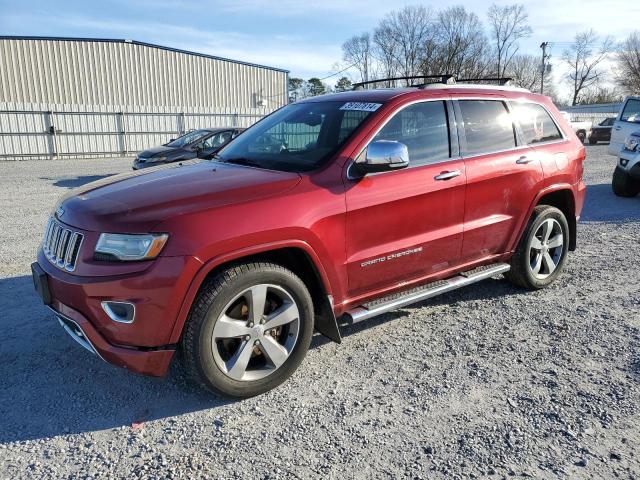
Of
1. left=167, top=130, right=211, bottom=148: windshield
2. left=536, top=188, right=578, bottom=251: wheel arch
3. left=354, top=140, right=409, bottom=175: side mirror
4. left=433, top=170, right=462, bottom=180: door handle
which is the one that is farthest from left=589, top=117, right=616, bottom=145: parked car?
left=354, top=140, right=409, bottom=175: side mirror

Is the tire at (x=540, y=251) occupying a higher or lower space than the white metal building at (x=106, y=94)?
lower

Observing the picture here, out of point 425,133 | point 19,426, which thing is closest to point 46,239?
point 19,426

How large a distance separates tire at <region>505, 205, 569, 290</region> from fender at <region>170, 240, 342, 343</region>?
2.18m

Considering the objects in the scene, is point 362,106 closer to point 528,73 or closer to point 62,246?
point 62,246

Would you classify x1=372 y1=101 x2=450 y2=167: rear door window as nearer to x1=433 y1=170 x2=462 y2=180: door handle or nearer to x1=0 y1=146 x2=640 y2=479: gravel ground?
x1=433 y1=170 x2=462 y2=180: door handle

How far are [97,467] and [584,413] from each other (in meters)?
2.64

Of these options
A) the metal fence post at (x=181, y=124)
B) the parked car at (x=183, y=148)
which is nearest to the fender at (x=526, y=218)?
the parked car at (x=183, y=148)

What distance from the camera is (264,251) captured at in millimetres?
3059

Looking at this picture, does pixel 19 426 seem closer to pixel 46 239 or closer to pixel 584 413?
pixel 46 239

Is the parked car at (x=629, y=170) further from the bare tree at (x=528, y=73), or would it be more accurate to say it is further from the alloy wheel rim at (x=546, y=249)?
the bare tree at (x=528, y=73)

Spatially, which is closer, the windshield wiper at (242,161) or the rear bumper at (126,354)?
the rear bumper at (126,354)

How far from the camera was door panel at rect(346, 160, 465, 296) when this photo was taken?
345 centimetres

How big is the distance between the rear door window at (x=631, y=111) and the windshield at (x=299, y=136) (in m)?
10.2

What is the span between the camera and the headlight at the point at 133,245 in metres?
2.75
